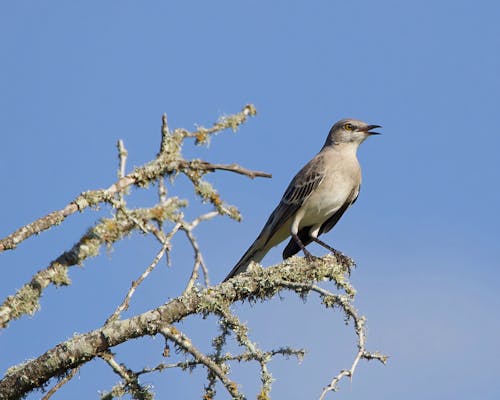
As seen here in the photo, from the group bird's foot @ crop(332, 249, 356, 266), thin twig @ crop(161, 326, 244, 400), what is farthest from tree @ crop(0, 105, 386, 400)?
bird's foot @ crop(332, 249, 356, 266)

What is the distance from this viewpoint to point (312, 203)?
8633 mm

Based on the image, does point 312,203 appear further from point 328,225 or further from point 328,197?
point 328,225

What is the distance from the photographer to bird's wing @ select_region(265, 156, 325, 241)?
337 inches

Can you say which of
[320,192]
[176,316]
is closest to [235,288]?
[176,316]

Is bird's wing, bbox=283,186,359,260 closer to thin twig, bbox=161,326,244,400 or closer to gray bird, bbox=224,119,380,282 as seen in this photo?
gray bird, bbox=224,119,380,282

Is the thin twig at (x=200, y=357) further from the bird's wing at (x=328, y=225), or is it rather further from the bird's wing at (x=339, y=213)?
the bird's wing at (x=339, y=213)

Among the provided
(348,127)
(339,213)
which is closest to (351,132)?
(348,127)

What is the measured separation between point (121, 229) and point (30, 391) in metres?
0.99

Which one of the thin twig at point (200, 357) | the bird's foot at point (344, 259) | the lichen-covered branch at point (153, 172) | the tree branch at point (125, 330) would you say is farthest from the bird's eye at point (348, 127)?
the thin twig at point (200, 357)

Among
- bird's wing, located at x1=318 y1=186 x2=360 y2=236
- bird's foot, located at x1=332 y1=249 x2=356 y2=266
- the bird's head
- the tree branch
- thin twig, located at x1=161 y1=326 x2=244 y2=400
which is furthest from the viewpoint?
the bird's head

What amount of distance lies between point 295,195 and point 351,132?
1.31m

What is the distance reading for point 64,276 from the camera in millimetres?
3869

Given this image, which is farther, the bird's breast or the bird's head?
the bird's head

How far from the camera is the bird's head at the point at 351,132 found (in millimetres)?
9430
